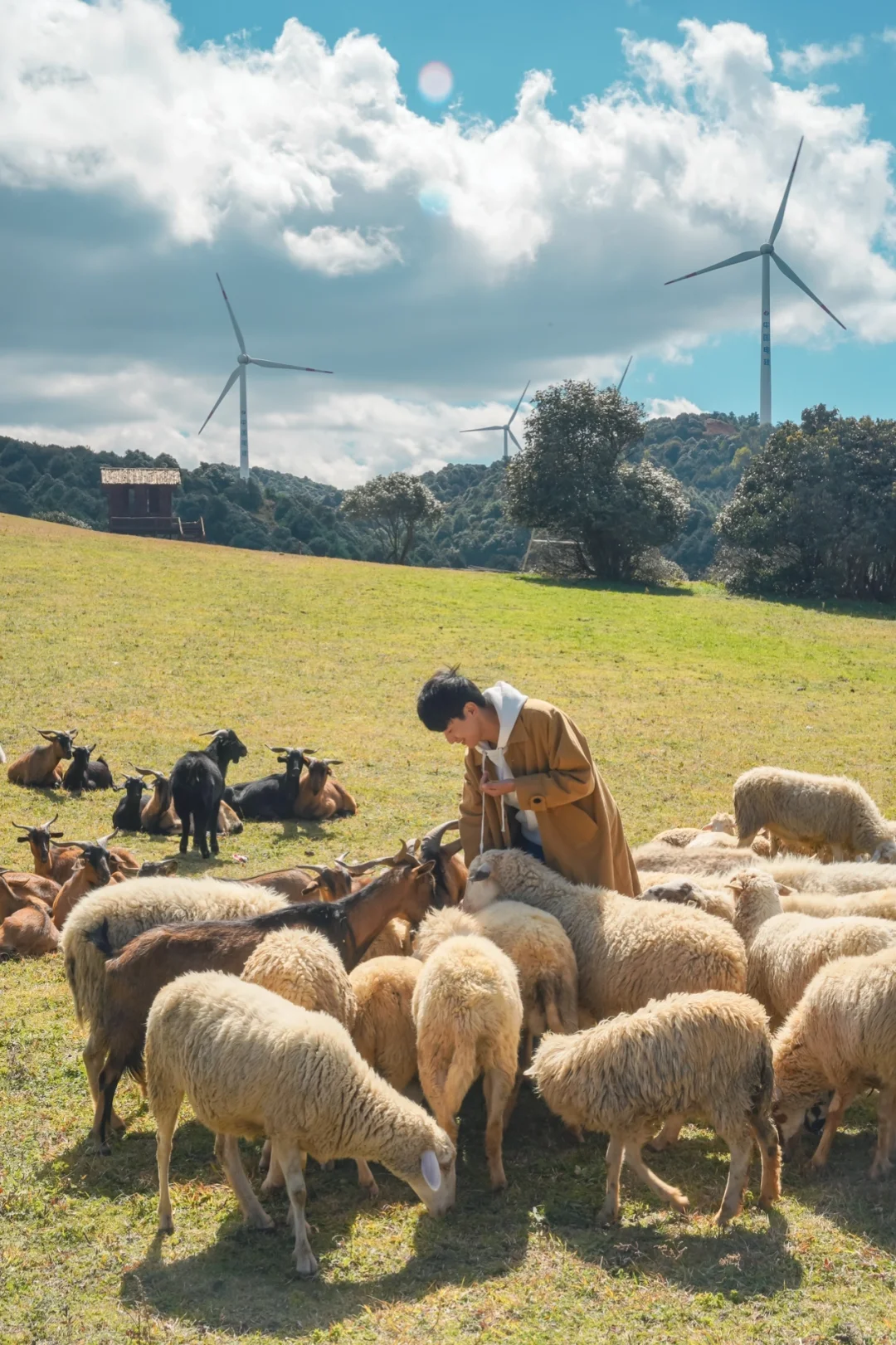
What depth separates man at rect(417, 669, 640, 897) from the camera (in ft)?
22.6

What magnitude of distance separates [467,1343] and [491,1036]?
1.59 metres

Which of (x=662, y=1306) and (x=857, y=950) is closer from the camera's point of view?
(x=662, y=1306)

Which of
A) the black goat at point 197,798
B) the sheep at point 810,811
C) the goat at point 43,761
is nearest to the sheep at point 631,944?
the sheep at point 810,811

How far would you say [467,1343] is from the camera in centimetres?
443

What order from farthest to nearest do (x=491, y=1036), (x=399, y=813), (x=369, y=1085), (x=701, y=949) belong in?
(x=399, y=813) → (x=701, y=949) → (x=491, y=1036) → (x=369, y=1085)

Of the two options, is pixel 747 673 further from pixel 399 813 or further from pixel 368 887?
pixel 368 887

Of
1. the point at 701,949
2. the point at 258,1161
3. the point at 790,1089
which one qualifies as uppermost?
the point at 701,949

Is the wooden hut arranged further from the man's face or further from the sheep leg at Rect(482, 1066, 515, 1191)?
the sheep leg at Rect(482, 1066, 515, 1191)

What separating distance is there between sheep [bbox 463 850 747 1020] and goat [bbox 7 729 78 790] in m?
10.4

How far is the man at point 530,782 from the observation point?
6898 mm

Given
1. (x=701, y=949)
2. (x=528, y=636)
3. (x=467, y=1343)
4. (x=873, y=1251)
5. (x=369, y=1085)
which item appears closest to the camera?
(x=467, y=1343)

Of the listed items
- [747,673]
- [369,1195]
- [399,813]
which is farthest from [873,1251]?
[747,673]

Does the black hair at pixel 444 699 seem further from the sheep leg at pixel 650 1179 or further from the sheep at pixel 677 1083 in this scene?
the sheep leg at pixel 650 1179

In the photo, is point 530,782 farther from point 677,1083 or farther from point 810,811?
point 810,811
